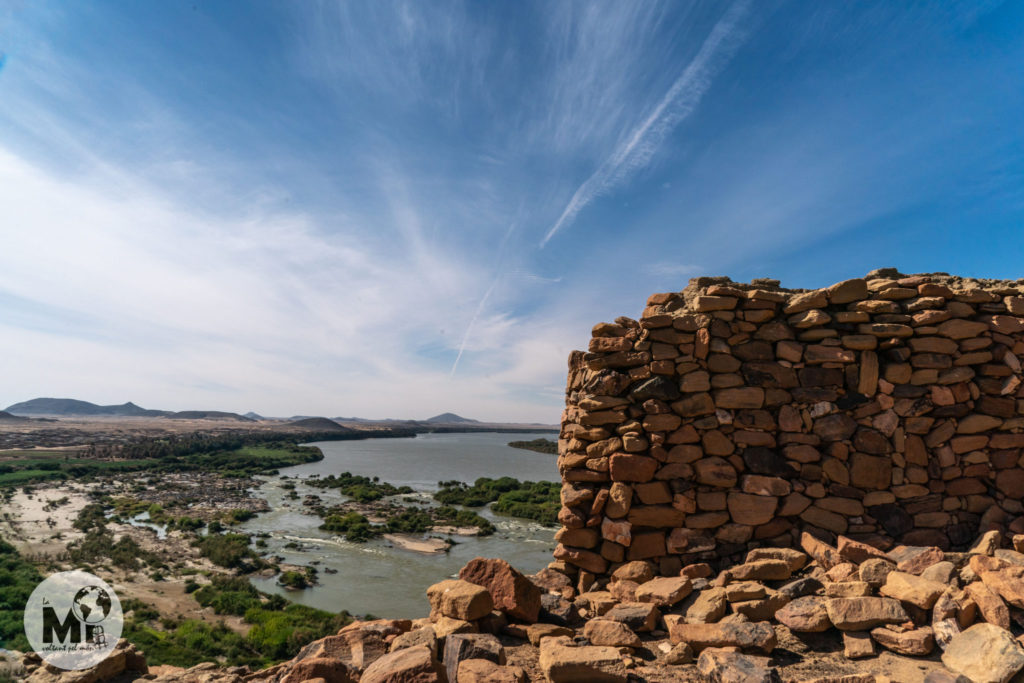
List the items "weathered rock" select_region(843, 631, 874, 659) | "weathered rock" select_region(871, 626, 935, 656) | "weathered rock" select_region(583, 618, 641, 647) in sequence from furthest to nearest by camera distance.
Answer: "weathered rock" select_region(583, 618, 641, 647) → "weathered rock" select_region(843, 631, 874, 659) → "weathered rock" select_region(871, 626, 935, 656)

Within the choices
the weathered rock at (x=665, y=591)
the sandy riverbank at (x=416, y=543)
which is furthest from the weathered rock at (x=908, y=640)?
the sandy riverbank at (x=416, y=543)

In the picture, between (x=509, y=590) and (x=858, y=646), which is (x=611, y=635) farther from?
(x=858, y=646)

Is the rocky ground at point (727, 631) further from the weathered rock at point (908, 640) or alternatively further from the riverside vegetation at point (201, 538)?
the riverside vegetation at point (201, 538)

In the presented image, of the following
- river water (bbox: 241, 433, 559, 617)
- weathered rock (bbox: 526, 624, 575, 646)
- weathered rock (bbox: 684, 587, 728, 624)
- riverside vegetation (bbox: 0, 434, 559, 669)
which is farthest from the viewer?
river water (bbox: 241, 433, 559, 617)

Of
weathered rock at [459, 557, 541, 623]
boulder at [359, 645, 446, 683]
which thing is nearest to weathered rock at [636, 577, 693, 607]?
weathered rock at [459, 557, 541, 623]

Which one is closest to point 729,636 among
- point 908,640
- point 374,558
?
point 908,640

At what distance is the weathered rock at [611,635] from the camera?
376cm

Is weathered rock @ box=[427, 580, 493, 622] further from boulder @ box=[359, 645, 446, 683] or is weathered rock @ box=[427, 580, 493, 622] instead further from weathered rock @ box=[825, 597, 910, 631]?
weathered rock @ box=[825, 597, 910, 631]

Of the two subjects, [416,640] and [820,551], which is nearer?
[416,640]

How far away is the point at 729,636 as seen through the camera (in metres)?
3.54

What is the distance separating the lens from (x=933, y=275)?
5.84 metres

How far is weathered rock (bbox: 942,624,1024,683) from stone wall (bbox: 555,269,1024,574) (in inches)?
82.1

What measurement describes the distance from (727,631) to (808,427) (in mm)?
2736

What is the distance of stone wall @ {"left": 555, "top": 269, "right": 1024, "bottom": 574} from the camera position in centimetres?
525
